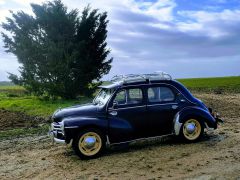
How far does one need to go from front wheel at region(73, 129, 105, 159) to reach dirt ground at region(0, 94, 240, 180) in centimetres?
22

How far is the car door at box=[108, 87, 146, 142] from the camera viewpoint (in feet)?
38.1

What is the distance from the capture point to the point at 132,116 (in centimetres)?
1180

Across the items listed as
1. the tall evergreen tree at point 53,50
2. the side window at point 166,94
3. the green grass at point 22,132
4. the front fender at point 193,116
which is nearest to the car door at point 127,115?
the side window at point 166,94

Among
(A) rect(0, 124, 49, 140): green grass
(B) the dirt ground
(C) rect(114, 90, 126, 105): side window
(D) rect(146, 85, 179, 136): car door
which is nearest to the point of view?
(B) the dirt ground

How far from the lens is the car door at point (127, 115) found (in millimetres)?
11617

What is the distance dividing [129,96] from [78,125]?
189 cm

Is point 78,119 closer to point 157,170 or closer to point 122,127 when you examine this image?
point 122,127

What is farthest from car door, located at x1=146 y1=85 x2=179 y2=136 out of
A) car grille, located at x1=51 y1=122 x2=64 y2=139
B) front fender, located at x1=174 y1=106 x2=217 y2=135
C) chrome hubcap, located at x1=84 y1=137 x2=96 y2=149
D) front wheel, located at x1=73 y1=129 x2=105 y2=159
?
car grille, located at x1=51 y1=122 x2=64 y2=139

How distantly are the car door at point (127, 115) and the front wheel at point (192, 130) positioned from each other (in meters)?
1.29

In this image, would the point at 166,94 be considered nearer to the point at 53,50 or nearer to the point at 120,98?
the point at 120,98

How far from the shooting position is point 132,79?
40.0 feet

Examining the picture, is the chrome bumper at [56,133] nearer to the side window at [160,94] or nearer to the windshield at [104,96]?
the windshield at [104,96]

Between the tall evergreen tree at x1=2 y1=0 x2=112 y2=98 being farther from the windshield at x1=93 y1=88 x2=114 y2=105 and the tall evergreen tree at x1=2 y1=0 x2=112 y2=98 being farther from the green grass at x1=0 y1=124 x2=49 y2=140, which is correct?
the windshield at x1=93 y1=88 x2=114 y2=105

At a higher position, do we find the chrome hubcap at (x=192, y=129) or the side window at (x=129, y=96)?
the side window at (x=129, y=96)
